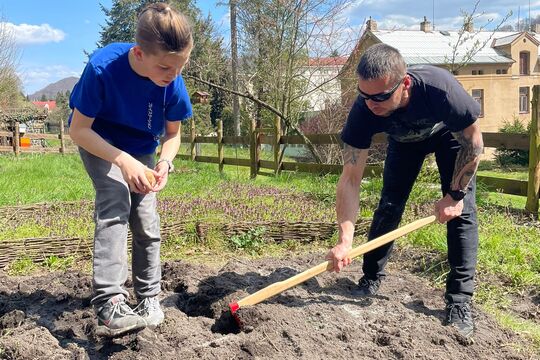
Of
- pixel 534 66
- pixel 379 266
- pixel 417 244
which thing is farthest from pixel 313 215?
pixel 534 66

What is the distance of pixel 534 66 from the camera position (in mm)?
35250

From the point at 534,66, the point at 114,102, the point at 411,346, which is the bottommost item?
the point at 411,346

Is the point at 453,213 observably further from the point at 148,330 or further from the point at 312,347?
the point at 148,330

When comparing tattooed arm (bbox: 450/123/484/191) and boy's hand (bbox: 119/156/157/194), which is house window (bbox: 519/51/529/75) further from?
boy's hand (bbox: 119/156/157/194)

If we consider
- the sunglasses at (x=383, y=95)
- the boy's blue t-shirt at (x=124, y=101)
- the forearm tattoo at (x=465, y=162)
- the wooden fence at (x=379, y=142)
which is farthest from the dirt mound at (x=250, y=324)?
the wooden fence at (x=379, y=142)

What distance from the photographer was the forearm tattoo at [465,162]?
116 inches

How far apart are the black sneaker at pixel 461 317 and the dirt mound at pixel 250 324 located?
64mm

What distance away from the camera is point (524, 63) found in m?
34.8

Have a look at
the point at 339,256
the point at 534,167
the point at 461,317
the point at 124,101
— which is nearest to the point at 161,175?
the point at 124,101

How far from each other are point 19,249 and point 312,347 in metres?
3.02

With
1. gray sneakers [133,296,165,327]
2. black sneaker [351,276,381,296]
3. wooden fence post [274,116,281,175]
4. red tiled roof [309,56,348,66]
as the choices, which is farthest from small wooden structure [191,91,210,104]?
gray sneakers [133,296,165,327]

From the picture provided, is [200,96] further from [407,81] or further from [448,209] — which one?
[407,81]

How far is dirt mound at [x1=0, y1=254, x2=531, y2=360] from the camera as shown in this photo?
8.42 feet

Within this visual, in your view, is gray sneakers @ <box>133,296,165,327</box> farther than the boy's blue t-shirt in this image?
Yes
